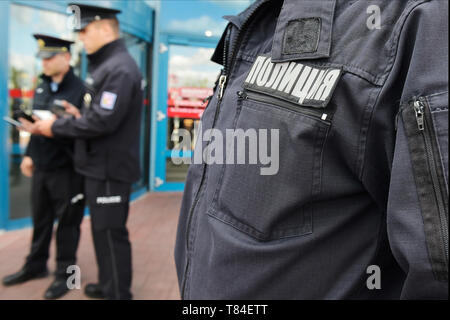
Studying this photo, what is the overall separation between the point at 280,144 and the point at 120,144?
6.51 feet

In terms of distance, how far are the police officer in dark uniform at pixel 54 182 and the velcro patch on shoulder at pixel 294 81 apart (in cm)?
237

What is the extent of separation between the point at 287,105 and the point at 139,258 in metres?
3.20

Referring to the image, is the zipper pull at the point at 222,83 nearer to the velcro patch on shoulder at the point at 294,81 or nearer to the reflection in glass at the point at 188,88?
the velcro patch on shoulder at the point at 294,81

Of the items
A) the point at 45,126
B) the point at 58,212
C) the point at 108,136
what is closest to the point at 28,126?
the point at 45,126

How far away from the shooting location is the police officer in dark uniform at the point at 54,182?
296 centimetres

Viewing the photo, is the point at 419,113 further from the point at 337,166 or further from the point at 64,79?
the point at 64,79

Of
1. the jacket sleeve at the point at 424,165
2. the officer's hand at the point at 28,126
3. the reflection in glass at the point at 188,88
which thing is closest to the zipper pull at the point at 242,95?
the jacket sleeve at the point at 424,165

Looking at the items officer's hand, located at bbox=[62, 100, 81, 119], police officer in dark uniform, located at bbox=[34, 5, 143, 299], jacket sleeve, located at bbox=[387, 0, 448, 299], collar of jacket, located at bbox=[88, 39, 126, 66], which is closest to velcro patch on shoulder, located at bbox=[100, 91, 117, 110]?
police officer in dark uniform, located at bbox=[34, 5, 143, 299]

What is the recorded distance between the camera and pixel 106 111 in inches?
97.3

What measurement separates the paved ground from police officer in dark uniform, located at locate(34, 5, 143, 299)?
399 mm

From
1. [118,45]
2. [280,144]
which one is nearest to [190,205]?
[280,144]

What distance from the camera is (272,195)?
795 mm
